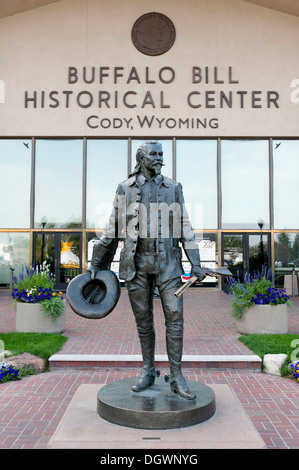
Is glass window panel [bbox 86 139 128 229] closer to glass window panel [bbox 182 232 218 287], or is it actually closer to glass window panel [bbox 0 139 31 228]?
glass window panel [bbox 0 139 31 228]

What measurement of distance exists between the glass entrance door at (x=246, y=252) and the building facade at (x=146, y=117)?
0.04 meters

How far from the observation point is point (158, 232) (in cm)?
357

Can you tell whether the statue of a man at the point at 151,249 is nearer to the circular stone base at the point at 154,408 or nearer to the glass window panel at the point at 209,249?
the circular stone base at the point at 154,408

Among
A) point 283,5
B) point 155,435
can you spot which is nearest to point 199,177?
point 283,5

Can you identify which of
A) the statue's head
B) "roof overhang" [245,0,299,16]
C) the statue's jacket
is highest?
"roof overhang" [245,0,299,16]

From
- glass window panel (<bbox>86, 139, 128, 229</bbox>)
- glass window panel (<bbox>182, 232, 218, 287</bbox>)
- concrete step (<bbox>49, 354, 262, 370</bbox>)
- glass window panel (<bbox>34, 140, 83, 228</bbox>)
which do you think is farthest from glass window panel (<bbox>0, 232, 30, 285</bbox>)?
concrete step (<bbox>49, 354, 262, 370</bbox>)

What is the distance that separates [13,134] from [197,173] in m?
6.73

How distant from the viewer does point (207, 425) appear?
3.16 metres

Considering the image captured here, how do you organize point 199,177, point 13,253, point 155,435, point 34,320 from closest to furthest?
point 155,435
point 34,320
point 13,253
point 199,177

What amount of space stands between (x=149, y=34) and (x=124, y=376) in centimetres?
1292

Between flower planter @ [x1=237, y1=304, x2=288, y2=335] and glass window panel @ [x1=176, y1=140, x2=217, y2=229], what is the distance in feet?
25.9

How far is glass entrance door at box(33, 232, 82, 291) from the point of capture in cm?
1459

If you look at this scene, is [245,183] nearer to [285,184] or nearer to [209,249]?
[285,184]

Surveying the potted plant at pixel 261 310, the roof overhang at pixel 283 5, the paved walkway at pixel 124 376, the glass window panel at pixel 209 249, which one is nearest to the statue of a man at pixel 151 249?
the paved walkway at pixel 124 376
